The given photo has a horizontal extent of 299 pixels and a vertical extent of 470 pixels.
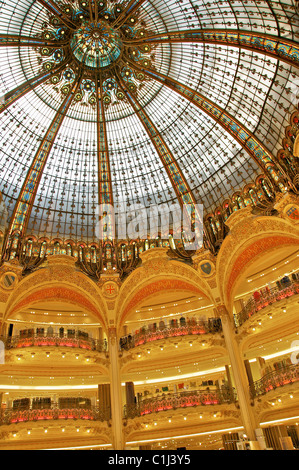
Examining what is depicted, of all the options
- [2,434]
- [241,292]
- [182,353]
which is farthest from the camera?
[241,292]

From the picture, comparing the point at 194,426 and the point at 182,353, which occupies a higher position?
the point at 182,353

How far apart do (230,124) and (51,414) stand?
2436cm

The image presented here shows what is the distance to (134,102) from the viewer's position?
30375 mm

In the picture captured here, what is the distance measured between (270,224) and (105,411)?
18.2 m

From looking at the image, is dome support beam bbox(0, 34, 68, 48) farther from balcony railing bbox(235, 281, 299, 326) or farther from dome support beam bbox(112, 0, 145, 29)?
balcony railing bbox(235, 281, 299, 326)

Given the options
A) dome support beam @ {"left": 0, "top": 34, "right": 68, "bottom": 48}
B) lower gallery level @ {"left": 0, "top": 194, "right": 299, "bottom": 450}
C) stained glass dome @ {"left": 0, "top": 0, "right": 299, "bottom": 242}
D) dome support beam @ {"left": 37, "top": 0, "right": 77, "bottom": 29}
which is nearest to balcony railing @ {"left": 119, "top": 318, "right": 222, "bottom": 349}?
lower gallery level @ {"left": 0, "top": 194, "right": 299, "bottom": 450}

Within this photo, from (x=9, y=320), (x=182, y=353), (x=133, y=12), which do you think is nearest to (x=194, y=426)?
(x=182, y=353)

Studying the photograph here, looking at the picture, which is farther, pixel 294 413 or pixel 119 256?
pixel 119 256

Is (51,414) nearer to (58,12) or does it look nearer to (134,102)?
(134,102)

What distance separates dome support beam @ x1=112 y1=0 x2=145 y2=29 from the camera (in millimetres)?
25005

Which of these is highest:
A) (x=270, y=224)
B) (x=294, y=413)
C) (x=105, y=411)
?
(x=270, y=224)

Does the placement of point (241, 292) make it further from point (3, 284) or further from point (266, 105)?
point (3, 284)

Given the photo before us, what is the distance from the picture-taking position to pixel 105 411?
2714cm

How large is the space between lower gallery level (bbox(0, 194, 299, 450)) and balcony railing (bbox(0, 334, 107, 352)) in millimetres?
111
